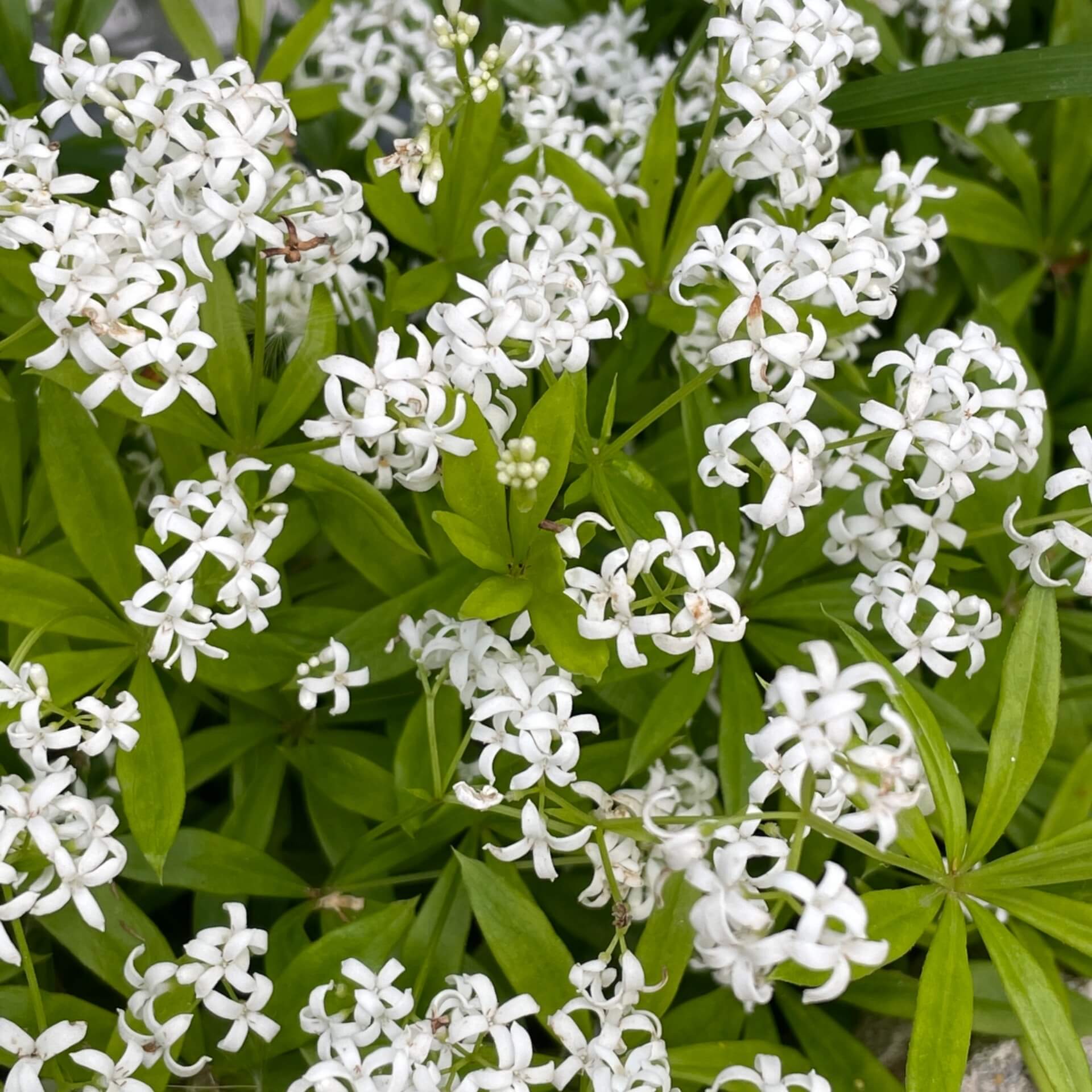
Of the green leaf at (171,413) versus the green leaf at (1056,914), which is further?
the green leaf at (171,413)

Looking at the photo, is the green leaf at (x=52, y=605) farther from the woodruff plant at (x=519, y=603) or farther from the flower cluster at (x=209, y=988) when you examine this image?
the flower cluster at (x=209, y=988)

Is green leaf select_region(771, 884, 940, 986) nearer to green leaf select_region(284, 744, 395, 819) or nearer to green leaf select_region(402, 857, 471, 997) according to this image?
green leaf select_region(402, 857, 471, 997)

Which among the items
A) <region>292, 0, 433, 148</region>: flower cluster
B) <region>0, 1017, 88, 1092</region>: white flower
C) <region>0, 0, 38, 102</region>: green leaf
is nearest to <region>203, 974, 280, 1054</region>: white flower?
<region>0, 1017, 88, 1092</region>: white flower

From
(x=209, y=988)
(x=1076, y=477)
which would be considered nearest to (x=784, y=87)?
(x=1076, y=477)

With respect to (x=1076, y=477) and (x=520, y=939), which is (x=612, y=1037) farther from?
(x=1076, y=477)

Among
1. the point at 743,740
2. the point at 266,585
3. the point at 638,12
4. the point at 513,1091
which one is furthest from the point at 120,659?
the point at 638,12

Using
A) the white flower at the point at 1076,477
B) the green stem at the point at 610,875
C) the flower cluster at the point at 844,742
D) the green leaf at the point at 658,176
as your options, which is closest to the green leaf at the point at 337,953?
the green stem at the point at 610,875

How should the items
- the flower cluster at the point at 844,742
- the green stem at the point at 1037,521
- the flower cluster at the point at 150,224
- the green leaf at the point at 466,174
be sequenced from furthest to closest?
the green leaf at the point at 466,174 < the green stem at the point at 1037,521 < the flower cluster at the point at 150,224 < the flower cluster at the point at 844,742
